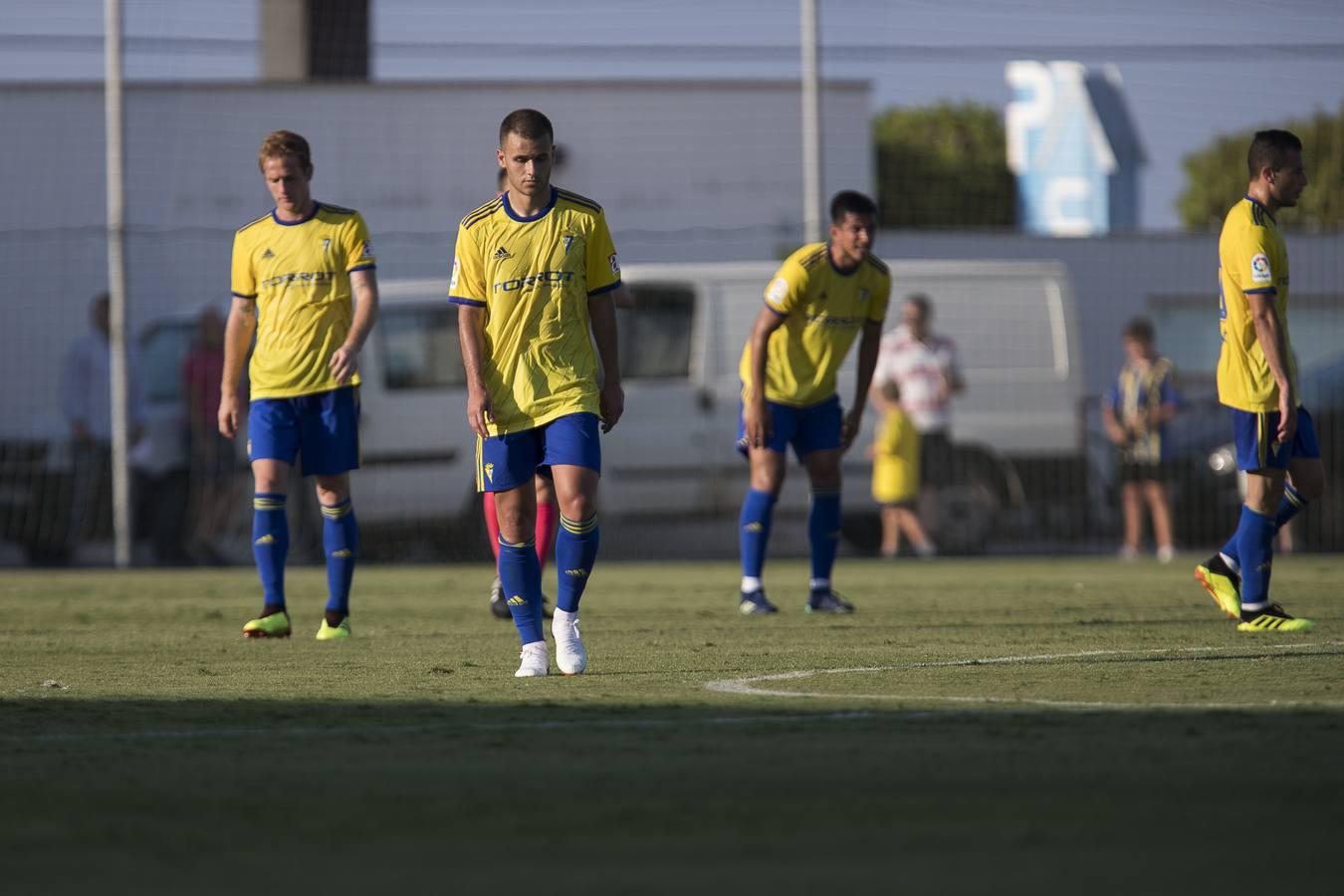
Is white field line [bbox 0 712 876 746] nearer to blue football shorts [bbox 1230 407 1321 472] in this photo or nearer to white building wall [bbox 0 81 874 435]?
blue football shorts [bbox 1230 407 1321 472]

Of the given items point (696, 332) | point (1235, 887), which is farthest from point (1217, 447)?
point (1235, 887)

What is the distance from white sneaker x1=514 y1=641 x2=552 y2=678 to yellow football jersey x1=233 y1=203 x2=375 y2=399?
7.27ft

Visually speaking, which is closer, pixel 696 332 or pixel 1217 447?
pixel 696 332

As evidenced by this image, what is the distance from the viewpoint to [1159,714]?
5.23 metres

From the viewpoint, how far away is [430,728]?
523cm

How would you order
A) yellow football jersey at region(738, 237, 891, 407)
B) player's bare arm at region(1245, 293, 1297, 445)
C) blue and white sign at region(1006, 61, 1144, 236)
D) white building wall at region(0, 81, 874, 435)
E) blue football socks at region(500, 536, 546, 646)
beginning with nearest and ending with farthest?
blue football socks at region(500, 536, 546, 646) < player's bare arm at region(1245, 293, 1297, 445) < yellow football jersey at region(738, 237, 891, 407) < white building wall at region(0, 81, 874, 435) < blue and white sign at region(1006, 61, 1144, 236)

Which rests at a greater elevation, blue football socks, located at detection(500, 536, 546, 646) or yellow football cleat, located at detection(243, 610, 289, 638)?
blue football socks, located at detection(500, 536, 546, 646)

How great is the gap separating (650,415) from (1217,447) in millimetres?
4818

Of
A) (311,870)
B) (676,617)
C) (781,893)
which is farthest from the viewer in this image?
(676,617)

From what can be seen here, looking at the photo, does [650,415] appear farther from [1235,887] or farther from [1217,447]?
[1235,887]

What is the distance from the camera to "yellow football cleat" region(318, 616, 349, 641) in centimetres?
848

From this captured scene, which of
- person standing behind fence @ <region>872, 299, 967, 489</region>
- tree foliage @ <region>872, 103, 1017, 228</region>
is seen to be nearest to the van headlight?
person standing behind fence @ <region>872, 299, 967, 489</region>

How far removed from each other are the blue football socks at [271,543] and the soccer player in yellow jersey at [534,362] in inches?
81.1

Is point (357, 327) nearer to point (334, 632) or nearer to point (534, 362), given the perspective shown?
point (334, 632)
